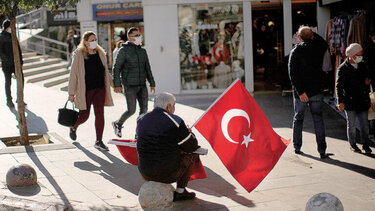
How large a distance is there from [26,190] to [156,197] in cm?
168

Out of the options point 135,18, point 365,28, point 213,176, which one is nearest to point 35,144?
point 213,176

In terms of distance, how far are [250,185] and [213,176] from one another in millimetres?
Answer: 1080

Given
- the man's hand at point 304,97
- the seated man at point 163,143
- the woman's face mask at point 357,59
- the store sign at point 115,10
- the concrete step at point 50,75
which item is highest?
the store sign at point 115,10

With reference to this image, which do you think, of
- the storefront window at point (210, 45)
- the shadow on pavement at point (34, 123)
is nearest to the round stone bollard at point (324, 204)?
the shadow on pavement at point (34, 123)

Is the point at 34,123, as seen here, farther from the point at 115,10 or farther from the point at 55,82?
the point at 115,10

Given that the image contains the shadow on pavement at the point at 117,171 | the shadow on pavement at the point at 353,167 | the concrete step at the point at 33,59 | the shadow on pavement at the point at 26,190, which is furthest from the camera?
the concrete step at the point at 33,59

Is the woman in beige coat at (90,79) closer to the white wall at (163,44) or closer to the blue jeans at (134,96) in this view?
the blue jeans at (134,96)

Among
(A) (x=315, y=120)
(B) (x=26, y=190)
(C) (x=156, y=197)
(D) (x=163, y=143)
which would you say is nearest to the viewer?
(C) (x=156, y=197)

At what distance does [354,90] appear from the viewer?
350 inches

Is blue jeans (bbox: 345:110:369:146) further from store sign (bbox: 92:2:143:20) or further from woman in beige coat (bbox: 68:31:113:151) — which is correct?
store sign (bbox: 92:2:143:20)

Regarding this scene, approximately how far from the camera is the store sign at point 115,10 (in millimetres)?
27172

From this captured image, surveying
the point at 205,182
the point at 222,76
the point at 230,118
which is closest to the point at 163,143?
the point at 230,118

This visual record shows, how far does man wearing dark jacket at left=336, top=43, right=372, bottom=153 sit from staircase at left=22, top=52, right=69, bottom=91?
477 inches

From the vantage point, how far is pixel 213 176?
780cm
